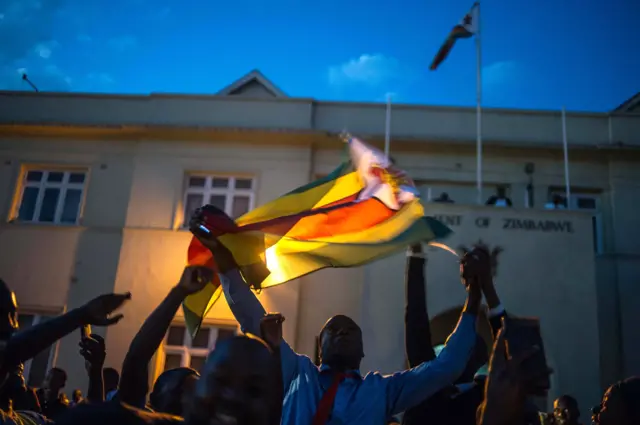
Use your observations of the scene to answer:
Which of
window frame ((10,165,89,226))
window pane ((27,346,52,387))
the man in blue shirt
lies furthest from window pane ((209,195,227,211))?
the man in blue shirt

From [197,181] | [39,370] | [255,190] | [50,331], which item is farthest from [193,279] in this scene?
[39,370]

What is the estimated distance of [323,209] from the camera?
4855 mm

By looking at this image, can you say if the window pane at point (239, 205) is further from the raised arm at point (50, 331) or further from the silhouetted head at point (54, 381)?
the raised arm at point (50, 331)

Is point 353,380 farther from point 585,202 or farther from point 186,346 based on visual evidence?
point 585,202

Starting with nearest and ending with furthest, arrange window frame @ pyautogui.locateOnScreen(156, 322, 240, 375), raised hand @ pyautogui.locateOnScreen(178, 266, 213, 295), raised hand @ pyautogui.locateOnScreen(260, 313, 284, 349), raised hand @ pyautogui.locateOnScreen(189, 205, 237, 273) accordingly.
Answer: raised hand @ pyautogui.locateOnScreen(260, 313, 284, 349)
raised hand @ pyautogui.locateOnScreen(178, 266, 213, 295)
raised hand @ pyautogui.locateOnScreen(189, 205, 237, 273)
window frame @ pyautogui.locateOnScreen(156, 322, 240, 375)

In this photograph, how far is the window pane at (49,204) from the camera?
14781 mm

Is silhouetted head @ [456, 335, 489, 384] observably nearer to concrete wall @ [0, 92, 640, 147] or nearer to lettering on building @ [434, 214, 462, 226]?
lettering on building @ [434, 214, 462, 226]

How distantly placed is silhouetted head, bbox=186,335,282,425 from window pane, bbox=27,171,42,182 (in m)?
15.0

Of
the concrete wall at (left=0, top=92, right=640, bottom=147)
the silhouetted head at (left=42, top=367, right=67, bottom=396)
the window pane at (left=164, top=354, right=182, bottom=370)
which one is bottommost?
the silhouetted head at (left=42, top=367, right=67, bottom=396)

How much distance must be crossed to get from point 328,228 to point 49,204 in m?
12.2

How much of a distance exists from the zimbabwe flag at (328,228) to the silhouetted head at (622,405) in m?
1.77

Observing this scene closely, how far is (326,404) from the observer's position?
2885 millimetres

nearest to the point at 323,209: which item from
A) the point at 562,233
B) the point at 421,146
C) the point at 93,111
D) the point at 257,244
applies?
the point at 257,244

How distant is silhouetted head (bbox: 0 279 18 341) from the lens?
226cm
